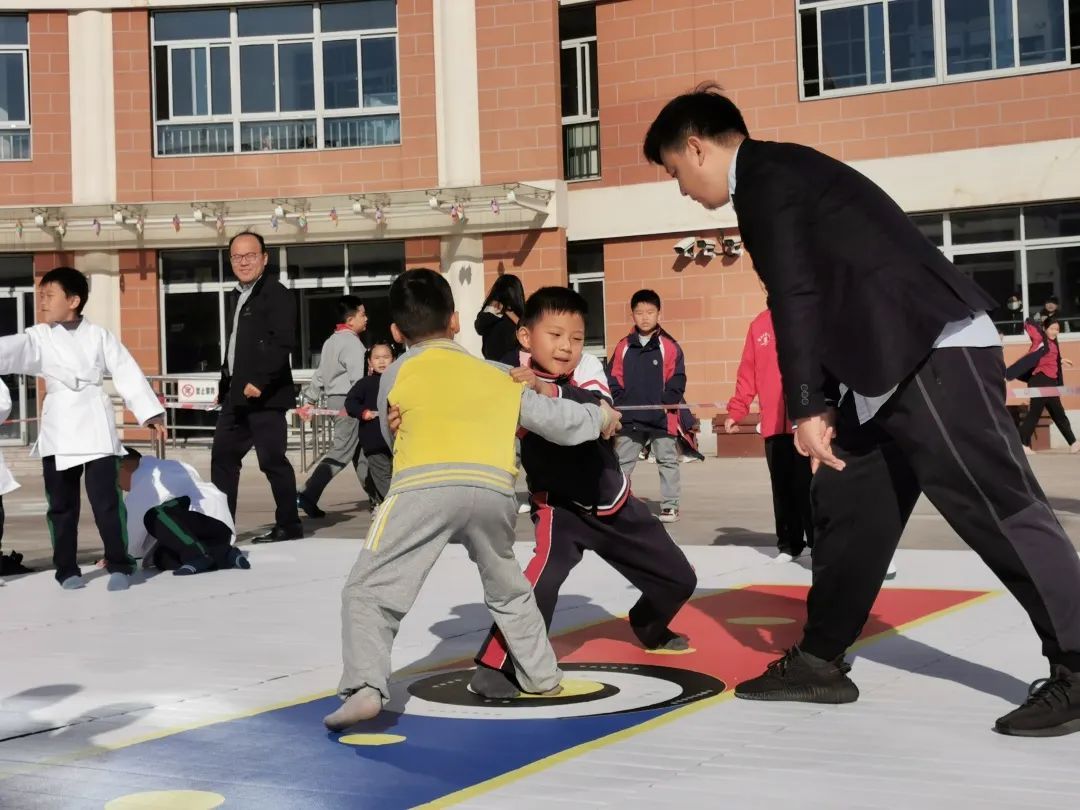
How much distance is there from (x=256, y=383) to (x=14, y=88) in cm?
1677

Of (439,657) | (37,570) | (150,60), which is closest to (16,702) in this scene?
(439,657)

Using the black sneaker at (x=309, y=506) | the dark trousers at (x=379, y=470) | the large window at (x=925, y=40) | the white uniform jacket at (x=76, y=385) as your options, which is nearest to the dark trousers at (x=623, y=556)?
the white uniform jacket at (x=76, y=385)

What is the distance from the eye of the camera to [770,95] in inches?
890

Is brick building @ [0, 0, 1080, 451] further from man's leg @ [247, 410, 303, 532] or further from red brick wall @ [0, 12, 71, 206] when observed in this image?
man's leg @ [247, 410, 303, 532]

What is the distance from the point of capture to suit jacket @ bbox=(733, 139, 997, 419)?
4.23 metres

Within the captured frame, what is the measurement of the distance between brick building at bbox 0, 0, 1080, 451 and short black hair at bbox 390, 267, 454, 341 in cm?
1770

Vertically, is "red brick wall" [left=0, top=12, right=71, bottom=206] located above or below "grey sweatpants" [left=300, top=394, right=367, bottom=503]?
above

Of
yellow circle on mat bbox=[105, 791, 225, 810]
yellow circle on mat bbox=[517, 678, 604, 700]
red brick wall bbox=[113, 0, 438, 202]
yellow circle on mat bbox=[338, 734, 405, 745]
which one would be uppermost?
red brick wall bbox=[113, 0, 438, 202]

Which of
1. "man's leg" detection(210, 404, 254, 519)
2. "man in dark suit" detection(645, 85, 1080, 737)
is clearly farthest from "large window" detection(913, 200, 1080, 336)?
"man in dark suit" detection(645, 85, 1080, 737)

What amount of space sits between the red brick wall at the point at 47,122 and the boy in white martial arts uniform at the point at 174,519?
16956mm

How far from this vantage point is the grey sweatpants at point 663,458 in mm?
11445

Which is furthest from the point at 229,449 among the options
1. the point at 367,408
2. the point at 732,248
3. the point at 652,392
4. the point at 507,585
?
the point at 732,248

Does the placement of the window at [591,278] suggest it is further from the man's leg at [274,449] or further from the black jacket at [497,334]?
the man's leg at [274,449]

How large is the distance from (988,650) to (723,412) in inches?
659
